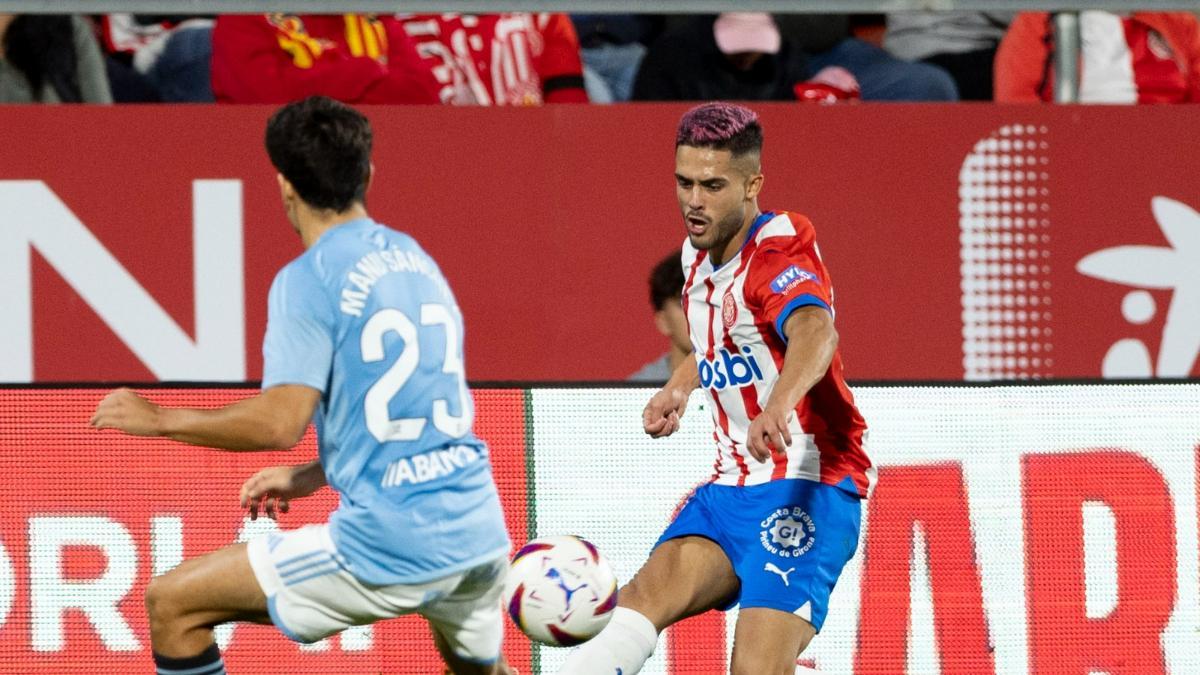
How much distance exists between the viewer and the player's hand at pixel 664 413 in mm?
5578

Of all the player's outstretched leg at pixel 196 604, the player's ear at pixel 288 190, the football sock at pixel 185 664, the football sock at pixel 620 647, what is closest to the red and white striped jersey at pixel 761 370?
the football sock at pixel 620 647

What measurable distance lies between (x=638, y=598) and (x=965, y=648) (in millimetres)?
1502

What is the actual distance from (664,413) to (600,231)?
311 centimetres

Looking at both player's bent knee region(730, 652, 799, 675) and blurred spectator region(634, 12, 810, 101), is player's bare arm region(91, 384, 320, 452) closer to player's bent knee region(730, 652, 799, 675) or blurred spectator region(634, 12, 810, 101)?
player's bent knee region(730, 652, 799, 675)

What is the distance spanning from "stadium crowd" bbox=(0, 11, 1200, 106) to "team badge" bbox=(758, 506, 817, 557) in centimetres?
389

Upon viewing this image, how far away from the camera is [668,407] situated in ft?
18.5

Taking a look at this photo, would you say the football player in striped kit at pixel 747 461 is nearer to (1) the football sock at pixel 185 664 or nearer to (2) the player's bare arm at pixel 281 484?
(2) the player's bare arm at pixel 281 484

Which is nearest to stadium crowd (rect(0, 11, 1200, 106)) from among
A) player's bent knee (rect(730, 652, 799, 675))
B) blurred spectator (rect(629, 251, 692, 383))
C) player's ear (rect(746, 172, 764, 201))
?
blurred spectator (rect(629, 251, 692, 383))

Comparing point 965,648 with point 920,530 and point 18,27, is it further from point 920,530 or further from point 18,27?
point 18,27

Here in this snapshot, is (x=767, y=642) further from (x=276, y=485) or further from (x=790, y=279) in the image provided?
(x=276, y=485)

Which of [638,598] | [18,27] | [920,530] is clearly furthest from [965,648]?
[18,27]

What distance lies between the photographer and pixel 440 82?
30.0 ft

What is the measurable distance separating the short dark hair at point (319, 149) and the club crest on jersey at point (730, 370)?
1334mm

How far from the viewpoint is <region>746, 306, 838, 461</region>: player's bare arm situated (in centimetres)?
481
